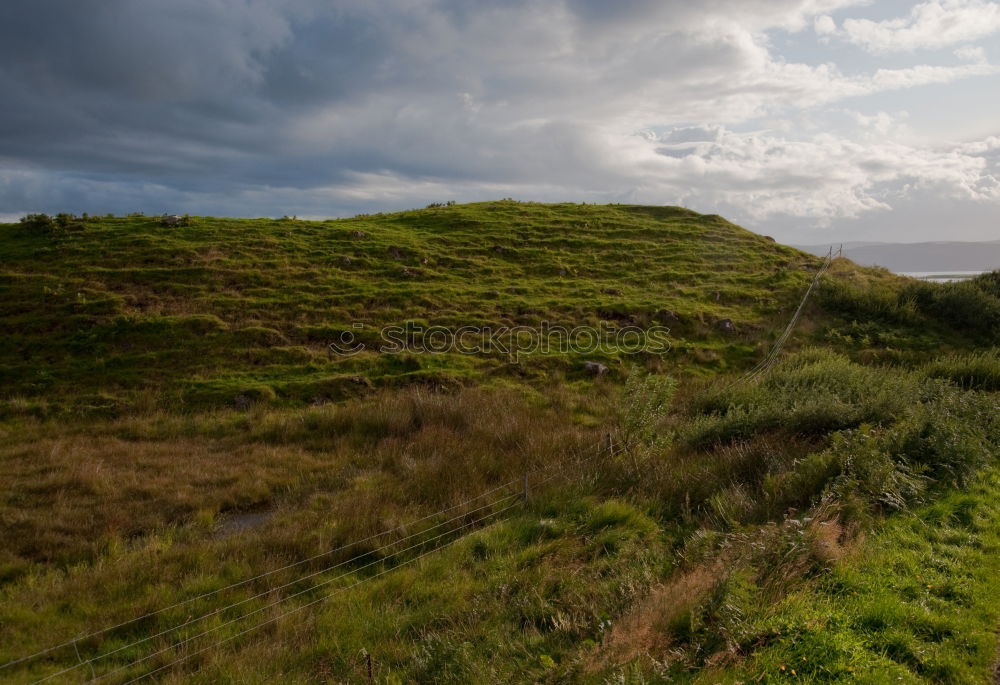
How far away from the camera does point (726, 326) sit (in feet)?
77.5

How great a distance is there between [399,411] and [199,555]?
6.41 meters

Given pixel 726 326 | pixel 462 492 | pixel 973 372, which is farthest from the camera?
pixel 726 326

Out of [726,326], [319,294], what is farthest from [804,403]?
[319,294]

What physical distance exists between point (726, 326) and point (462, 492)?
17644mm

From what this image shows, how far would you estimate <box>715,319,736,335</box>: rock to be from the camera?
76.9ft

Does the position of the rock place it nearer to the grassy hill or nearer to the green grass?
the grassy hill

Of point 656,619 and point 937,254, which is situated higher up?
point 937,254

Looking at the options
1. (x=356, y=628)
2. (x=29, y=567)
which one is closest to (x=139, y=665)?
(x=356, y=628)

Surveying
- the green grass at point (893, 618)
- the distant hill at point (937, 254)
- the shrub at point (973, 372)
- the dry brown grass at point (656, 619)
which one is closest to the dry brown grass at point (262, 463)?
the dry brown grass at point (656, 619)

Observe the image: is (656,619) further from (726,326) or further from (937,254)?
(937,254)

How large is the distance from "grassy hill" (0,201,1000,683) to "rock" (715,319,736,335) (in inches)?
13.1

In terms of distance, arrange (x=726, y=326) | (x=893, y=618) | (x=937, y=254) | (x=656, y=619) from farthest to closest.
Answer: (x=937, y=254)
(x=726, y=326)
(x=656, y=619)
(x=893, y=618)

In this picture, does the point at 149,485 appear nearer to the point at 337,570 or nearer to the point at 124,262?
the point at 337,570

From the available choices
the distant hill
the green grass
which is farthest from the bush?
the distant hill
